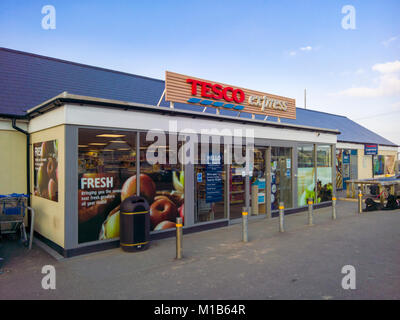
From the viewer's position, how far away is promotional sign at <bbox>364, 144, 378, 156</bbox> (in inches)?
929

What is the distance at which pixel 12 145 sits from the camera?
8.90 meters

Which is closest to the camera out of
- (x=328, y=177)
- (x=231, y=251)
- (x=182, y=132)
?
(x=231, y=251)

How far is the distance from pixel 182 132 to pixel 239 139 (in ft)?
8.11

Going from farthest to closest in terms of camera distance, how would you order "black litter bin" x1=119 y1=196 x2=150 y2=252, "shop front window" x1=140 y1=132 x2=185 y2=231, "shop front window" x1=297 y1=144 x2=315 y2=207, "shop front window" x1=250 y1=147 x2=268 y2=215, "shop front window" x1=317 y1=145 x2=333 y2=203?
"shop front window" x1=317 y1=145 x2=333 y2=203, "shop front window" x1=297 y1=144 x2=315 y2=207, "shop front window" x1=250 y1=147 x2=268 y2=215, "shop front window" x1=140 y1=132 x2=185 y2=231, "black litter bin" x1=119 y1=196 x2=150 y2=252

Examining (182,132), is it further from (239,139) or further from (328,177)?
(328,177)

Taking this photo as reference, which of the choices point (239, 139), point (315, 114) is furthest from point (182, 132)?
point (315, 114)

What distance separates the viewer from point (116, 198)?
24.5 feet

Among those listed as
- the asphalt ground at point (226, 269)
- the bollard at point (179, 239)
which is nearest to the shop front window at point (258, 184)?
the asphalt ground at point (226, 269)

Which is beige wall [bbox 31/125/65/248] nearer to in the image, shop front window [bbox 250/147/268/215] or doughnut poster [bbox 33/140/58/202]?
doughnut poster [bbox 33/140/58/202]

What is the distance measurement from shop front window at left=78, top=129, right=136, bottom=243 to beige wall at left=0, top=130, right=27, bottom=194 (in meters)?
3.37

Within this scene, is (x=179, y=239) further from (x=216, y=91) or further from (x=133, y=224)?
(x=216, y=91)

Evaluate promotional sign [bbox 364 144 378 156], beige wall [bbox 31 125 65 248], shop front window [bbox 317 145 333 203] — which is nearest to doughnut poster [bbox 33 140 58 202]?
beige wall [bbox 31 125 65 248]

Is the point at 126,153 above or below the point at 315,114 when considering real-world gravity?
below

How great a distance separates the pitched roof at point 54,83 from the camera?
31.3 feet
